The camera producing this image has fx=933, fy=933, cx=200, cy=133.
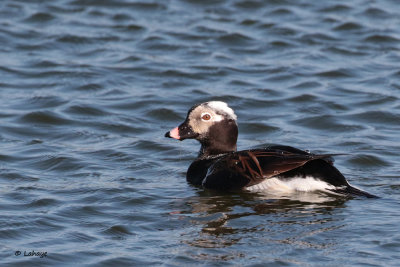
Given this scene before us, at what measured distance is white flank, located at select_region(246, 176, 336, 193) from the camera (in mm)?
7316

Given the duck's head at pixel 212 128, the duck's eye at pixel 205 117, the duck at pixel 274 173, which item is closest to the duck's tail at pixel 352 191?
the duck at pixel 274 173

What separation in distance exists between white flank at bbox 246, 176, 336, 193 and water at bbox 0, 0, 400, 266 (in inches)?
3.4

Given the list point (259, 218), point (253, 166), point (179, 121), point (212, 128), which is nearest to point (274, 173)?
point (253, 166)

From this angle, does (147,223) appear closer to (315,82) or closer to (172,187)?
(172,187)

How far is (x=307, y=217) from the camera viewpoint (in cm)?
682

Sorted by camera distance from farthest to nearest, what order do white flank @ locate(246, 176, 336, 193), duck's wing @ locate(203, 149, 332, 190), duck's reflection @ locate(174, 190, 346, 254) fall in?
1. white flank @ locate(246, 176, 336, 193)
2. duck's wing @ locate(203, 149, 332, 190)
3. duck's reflection @ locate(174, 190, 346, 254)

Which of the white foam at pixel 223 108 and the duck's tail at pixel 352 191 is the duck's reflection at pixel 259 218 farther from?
the white foam at pixel 223 108

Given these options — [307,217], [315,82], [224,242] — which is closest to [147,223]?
[224,242]

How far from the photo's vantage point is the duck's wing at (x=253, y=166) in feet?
23.7

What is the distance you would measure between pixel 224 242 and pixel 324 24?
8.91m

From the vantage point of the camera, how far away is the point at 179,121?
10.5 m

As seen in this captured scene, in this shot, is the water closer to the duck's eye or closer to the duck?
the duck

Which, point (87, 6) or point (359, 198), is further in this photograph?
point (87, 6)

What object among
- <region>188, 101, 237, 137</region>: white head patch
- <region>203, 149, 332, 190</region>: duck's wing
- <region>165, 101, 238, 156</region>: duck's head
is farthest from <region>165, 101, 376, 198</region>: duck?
<region>188, 101, 237, 137</region>: white head patch
